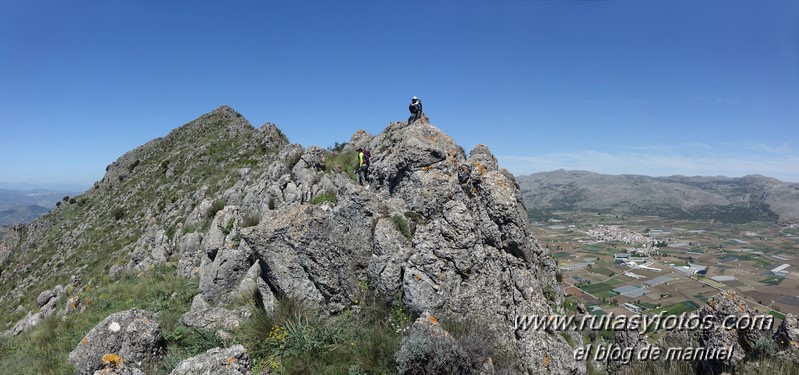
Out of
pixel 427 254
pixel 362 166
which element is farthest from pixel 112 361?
pixel 362 166

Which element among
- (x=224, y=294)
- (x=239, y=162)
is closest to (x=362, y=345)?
(x=224, y=294)

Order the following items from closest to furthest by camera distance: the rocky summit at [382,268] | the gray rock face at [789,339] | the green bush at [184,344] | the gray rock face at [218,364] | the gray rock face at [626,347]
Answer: the gray rock face at [218,364] < the gray rock face at [789,339] < the green bush at [184,344] < the rocky summit at [382,268] < the gray rock face at [626,347]

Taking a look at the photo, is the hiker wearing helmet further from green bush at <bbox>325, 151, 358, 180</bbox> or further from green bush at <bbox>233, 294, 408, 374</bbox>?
green bush at <bbox>233, 294, 408, 374</bbox>

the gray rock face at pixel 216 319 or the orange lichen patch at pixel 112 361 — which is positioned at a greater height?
the orange lichen patch at pixel 112 361

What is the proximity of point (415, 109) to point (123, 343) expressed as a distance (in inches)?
553

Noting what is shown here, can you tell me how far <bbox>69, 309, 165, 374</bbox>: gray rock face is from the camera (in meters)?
6.84

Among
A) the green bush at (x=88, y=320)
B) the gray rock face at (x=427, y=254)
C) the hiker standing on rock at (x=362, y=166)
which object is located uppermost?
the hiker standing on rock at (x=362, y=166)

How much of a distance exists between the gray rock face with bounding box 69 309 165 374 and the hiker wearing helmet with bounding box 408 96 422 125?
13.3m

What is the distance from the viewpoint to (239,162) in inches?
1510

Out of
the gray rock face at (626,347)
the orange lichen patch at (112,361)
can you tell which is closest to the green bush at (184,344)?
the orange lichen patch at (112,361)

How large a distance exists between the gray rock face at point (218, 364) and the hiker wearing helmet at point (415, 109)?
1345 centimetres

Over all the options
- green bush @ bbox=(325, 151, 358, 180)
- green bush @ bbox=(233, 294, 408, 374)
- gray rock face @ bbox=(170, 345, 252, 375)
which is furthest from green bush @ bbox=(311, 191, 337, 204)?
gray rock face @ bbox=(170, 345, 252, 375)

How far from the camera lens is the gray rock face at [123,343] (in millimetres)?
6840

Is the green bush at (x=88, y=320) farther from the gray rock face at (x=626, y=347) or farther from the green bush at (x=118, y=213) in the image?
the green bush at (x=118, y=213)
